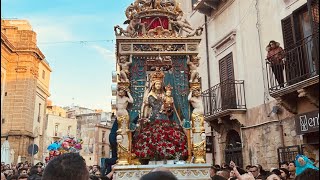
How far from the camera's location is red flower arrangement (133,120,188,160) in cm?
832

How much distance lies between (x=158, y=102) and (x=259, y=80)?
14.4 ft

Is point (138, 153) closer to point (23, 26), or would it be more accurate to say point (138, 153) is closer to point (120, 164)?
point (120, 164)

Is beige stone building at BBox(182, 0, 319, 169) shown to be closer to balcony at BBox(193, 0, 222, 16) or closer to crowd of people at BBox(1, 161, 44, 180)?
balcony at BBox(193, 0, 222, 16)

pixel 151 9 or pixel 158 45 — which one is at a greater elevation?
pixel 151 9

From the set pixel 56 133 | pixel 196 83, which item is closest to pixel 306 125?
pixel 196 83

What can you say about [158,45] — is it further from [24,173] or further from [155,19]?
[24,173]

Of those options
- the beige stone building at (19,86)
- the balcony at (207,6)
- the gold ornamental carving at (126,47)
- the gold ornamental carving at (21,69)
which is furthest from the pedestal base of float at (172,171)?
the gold ornamental carving at (21,69)

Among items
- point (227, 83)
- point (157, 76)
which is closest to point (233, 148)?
point (227, 83)

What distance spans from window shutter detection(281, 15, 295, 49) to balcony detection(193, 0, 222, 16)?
14.0ft

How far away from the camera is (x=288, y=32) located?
33.5 feet

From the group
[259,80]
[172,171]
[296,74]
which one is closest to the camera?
[172,171]

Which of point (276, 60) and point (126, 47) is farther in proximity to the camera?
point (276, 60)

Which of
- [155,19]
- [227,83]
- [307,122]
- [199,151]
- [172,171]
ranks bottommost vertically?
[172,171]

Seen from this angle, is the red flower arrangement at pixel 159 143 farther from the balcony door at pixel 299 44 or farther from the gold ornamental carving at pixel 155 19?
the balcony door at pixel 299 44
